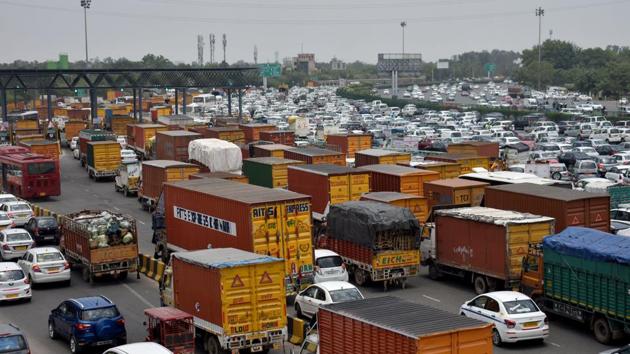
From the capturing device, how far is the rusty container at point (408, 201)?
32.2 m

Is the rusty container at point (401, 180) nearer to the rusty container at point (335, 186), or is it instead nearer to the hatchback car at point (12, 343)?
the rusty container at point (335, 186)

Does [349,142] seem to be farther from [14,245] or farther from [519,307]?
[519,307]

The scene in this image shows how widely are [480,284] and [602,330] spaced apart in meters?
5.49

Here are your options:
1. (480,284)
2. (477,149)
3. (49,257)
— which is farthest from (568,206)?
(477,149)

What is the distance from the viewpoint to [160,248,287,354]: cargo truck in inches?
819

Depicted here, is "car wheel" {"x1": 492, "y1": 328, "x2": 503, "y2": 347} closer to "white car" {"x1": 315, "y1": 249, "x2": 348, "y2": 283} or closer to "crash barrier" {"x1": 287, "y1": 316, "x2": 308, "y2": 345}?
"crash barrier" {"x1": 287, "y1": 316, "x2": 308, "y2": 345}

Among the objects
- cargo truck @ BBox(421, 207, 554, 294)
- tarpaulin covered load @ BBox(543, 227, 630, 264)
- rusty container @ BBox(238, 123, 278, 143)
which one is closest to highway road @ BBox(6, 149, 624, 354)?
cargo truck @ BBox(421, 207, 554, 294)

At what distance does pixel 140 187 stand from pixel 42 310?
2182cm

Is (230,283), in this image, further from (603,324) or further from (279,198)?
(603,324)

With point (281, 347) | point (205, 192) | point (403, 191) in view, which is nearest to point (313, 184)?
point (403, 191)

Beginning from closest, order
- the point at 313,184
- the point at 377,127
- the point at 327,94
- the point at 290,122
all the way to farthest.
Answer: the point at 313,184 → the point at 290,122 → the point at 377,127 → the point at 327,94

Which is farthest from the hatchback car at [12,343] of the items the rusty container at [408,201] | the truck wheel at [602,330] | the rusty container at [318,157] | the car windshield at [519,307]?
the rusty container at [318,157]

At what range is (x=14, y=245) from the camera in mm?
33375

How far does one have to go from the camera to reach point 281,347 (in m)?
21.5
